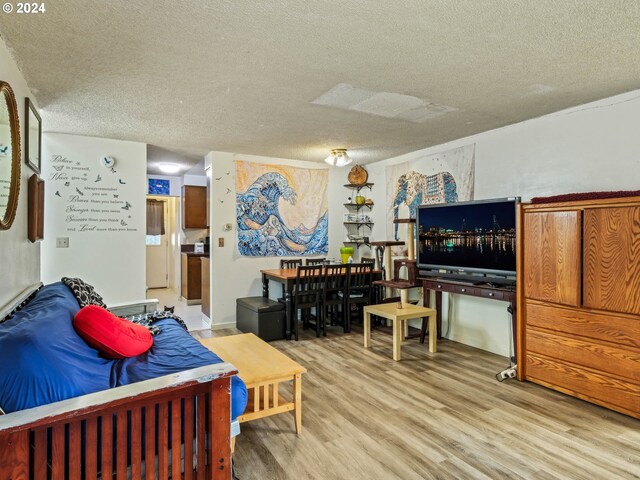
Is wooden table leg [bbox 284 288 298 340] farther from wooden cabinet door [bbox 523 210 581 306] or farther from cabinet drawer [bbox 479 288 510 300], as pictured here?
wooden cabinet door [bbox 523 210 581 306]

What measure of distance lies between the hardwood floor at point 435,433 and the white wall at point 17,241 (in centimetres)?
167

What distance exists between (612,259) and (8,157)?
3883 millimetres

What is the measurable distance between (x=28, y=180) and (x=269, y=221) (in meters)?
3.12

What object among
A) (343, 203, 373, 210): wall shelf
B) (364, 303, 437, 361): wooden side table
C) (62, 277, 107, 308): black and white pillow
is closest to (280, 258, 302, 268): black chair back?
(343, 203, 373, 210): wall shelf

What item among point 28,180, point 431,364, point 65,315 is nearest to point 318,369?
point 431,364

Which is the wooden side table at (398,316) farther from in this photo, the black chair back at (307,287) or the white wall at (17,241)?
the white wall at (17,241)

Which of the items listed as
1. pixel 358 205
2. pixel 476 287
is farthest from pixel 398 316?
pixel 358 205

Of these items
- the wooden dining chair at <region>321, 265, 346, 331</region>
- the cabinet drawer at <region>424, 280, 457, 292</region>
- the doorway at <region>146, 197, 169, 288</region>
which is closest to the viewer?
the cabinet drawer at <region>424, 280, 457, 292</region>

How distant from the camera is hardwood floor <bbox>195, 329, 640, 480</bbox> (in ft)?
6.72

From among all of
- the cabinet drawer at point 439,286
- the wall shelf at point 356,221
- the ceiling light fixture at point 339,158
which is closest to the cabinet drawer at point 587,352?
the cabinet drawer at point 439,286

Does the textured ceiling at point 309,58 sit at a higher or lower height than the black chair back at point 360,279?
higher

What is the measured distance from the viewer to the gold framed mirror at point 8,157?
2.04 metres

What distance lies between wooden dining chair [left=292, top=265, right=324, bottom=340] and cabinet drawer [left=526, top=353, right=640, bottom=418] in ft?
7.76

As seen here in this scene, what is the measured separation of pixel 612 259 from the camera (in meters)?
2.67
